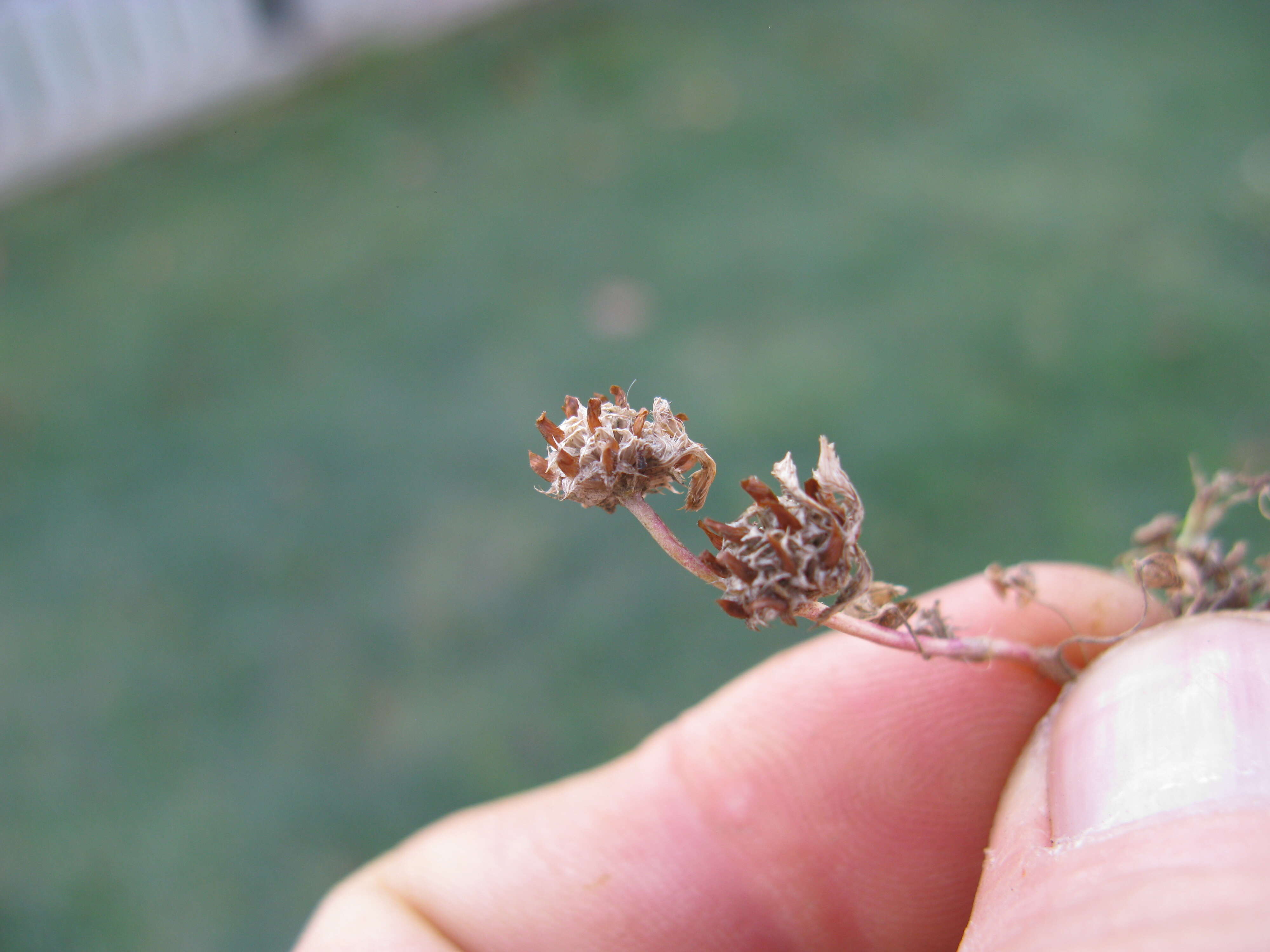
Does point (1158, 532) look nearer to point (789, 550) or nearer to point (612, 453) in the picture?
point (789, 550)

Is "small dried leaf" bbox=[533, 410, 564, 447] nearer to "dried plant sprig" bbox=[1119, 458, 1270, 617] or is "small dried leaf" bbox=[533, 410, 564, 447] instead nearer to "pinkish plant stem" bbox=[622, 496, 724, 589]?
"pinkish plant stem" bbox=[622, 496, 724, 589]

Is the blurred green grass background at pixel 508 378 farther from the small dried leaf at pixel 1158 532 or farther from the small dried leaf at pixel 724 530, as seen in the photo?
the small dried leaf at pixel 724 530

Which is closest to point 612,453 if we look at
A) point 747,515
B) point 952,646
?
point 747,515

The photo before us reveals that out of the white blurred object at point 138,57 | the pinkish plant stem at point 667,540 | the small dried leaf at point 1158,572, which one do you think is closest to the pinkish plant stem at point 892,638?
the pinkish plant stem at point 667,540

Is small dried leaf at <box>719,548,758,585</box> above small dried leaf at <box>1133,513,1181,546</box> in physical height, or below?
below

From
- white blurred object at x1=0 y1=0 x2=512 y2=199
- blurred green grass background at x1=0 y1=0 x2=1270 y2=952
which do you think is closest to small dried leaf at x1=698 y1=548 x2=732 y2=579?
blurred green grass background at x1=0 y1=0 x2=1270 y2=952

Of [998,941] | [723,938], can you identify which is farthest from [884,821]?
[998,941]
